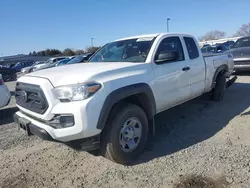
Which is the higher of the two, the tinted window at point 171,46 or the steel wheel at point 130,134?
the tinted window at point 171,46

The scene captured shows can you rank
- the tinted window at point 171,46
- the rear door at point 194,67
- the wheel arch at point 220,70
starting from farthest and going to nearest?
the wheel arch at point 220,70, the rear door at point 194,67, the tinted window at point 171,46

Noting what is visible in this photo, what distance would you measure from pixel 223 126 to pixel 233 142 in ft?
2.62

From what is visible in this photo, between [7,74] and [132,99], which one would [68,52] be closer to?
[7,74]

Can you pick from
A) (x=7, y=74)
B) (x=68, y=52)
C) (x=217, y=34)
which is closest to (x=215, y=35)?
(x=217, y=34)

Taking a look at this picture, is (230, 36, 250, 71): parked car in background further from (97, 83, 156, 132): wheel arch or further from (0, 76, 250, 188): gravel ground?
(97, 83, 156, 132): wheel arch

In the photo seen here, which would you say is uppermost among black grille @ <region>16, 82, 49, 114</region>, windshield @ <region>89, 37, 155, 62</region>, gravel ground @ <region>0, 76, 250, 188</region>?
windshield @ <region>89, 37, 155, 62</region>

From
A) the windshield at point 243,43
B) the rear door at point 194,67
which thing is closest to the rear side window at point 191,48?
the rear door at point 194,67

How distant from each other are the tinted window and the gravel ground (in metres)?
1.51

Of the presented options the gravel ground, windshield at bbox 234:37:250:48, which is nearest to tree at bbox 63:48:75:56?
windshield at bbox 234:37:250:48

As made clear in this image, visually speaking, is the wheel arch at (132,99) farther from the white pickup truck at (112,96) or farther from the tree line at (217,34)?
the tree line at (217,34)

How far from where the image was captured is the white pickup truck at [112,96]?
10.3 ft

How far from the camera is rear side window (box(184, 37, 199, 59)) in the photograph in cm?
522

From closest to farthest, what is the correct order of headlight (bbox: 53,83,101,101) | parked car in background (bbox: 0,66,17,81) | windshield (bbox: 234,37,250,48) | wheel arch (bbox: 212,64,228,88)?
headlight (bbox: 53,83,101,101), wheel arch (bbox: 212,64,228,88), windshield (bbox: 234,37,250,48), parked car in background (bbox: 0,66,17,81)

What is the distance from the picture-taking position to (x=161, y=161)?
3682 mm
